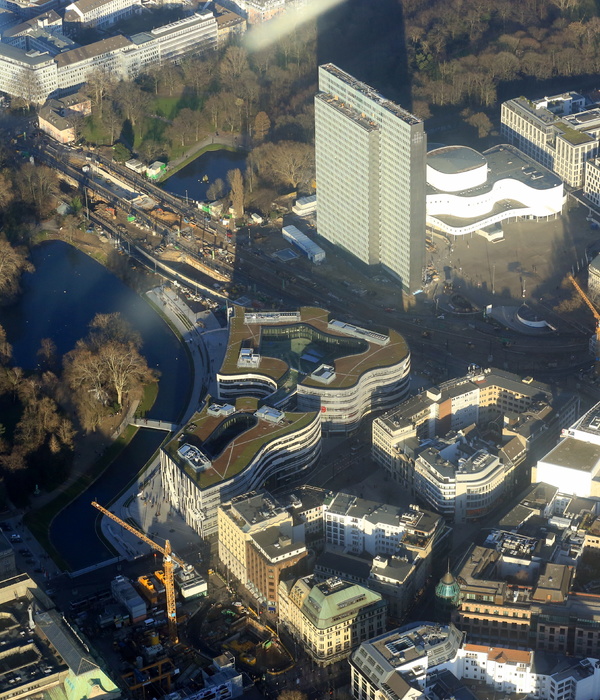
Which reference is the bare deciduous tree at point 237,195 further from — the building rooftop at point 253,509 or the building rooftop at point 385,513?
the building rooftop at point 253,509

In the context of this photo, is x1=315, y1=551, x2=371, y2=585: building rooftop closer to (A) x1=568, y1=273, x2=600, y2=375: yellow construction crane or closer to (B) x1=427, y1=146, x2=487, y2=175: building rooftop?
(A) x1=568, y1=273, x2=600, y2=375: yellow construction crane

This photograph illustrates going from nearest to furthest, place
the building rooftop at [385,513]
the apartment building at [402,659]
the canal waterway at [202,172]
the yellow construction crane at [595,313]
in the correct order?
the apartment building at [402,659], the building rooftop at [385,513], the yellow construction crane at [595,313], the canal waterway at [202,172]

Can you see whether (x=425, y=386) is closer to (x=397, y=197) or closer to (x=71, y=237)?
(x=397, y=197)

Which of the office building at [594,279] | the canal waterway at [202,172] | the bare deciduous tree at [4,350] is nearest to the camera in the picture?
the bare deciduous tree at [4,350]

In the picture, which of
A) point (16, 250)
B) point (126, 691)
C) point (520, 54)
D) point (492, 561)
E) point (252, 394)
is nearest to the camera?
point (126, 691)

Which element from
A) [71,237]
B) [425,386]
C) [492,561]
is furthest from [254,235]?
[492,561]

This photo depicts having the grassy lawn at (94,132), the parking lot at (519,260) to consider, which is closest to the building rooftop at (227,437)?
the parking lot at (519,260)

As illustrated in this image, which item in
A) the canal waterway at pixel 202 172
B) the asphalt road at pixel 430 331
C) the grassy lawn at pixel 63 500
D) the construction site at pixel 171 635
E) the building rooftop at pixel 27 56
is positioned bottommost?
the grassy lawn at pixel 63 500

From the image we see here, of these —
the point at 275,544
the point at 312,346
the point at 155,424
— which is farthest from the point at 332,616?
the point at 312,346
